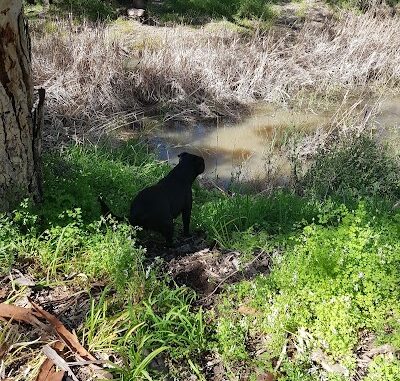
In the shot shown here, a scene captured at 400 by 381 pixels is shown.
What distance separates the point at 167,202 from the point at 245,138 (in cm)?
517

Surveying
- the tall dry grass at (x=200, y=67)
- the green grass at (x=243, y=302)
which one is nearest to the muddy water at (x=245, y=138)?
the tall dry grass at (x=200, y=67)

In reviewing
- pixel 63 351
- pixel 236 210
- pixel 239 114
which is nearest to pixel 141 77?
pixel 239 114

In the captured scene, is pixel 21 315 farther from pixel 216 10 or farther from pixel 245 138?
pixel 216 10

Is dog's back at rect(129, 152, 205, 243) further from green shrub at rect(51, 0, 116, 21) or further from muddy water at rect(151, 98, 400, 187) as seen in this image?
green shrub at rect(51, 0, 116, 21)

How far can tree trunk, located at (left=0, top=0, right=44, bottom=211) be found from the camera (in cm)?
306

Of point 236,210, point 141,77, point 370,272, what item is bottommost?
point 141,77

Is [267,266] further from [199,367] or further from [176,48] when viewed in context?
[176,48]

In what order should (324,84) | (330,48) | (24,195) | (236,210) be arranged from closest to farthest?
(24,195) < (236,210) < (324,84) < (330,48)

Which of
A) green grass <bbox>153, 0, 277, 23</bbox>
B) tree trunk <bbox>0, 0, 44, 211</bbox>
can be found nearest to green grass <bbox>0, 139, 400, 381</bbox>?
tree trunk <bbox>0, 0, 44, 211</bbox>

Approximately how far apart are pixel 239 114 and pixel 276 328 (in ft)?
25.1

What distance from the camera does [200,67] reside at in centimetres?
1001

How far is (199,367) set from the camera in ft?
8.27

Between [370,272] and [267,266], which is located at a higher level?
[370,272]

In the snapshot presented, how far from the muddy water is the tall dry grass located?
20.1 inches
